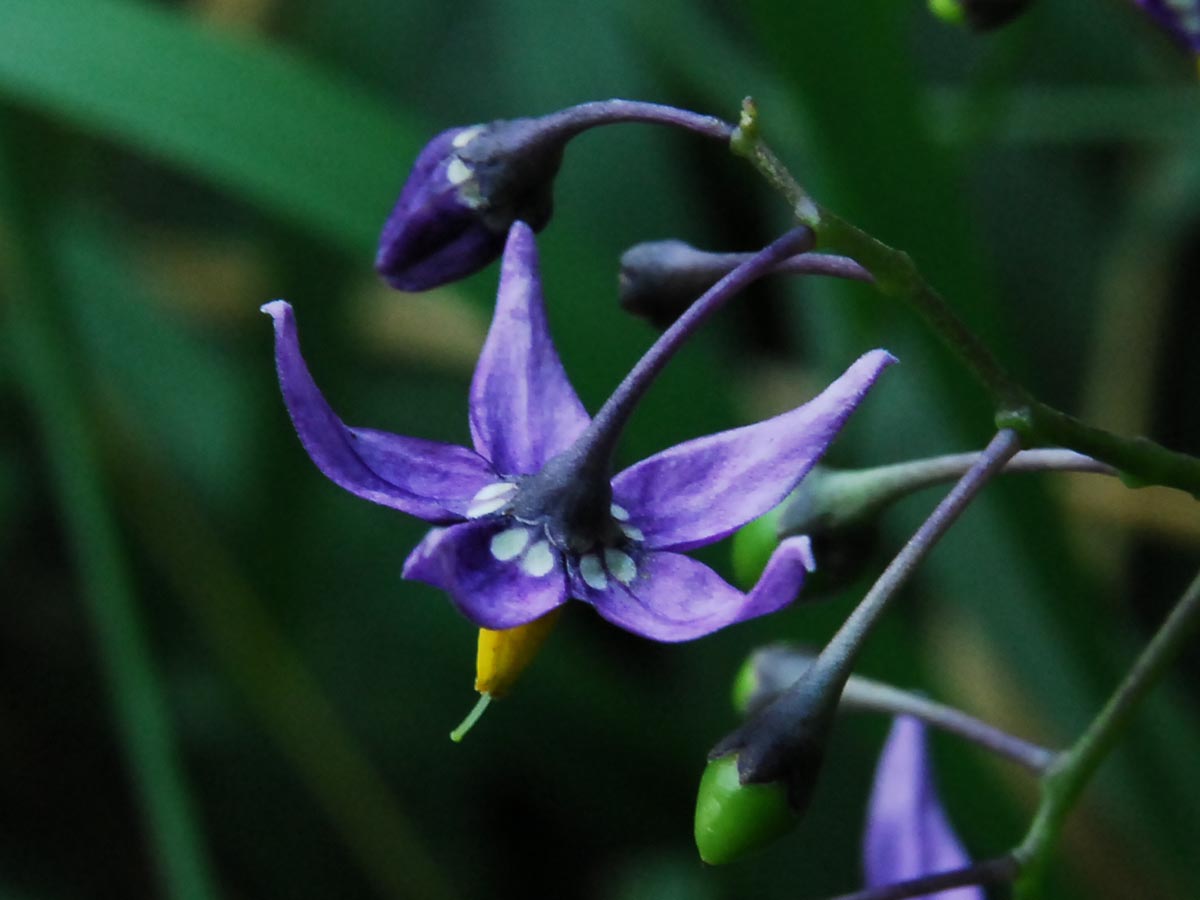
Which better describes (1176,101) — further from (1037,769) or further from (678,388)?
(1037,769)

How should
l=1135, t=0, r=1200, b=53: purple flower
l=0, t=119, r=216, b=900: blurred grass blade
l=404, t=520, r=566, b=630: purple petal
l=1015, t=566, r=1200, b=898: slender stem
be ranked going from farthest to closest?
l=0, t=119, r=216, b=900: blurred grass blade, l=1135, t=0, r=1200, b=53: purple flower, l=1015, t=566, r=1200, b=898: slender stem, l=404, t=520, r=566, b=630: purple petal

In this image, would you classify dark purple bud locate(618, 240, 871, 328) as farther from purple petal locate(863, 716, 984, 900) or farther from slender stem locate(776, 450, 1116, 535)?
purple petal locate(863, 716, 984, 900)

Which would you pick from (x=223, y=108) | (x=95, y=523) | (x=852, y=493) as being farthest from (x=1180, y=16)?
(x=95, y=523)

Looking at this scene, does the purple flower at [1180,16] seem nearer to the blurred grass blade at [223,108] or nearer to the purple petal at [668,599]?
the purple petal at [668,599]

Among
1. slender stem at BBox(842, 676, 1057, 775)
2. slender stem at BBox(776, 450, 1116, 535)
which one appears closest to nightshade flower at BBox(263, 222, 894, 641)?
slender stem at BBox(776, 450, 1116, 535)

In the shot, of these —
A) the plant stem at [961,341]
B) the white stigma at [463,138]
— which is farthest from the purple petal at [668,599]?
the white stigma at [463,138]

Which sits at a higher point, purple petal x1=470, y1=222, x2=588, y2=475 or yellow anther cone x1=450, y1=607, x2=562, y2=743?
purple petal x1=470, y1=222, x2=588, y2=475

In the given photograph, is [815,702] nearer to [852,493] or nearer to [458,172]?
[852,493]
